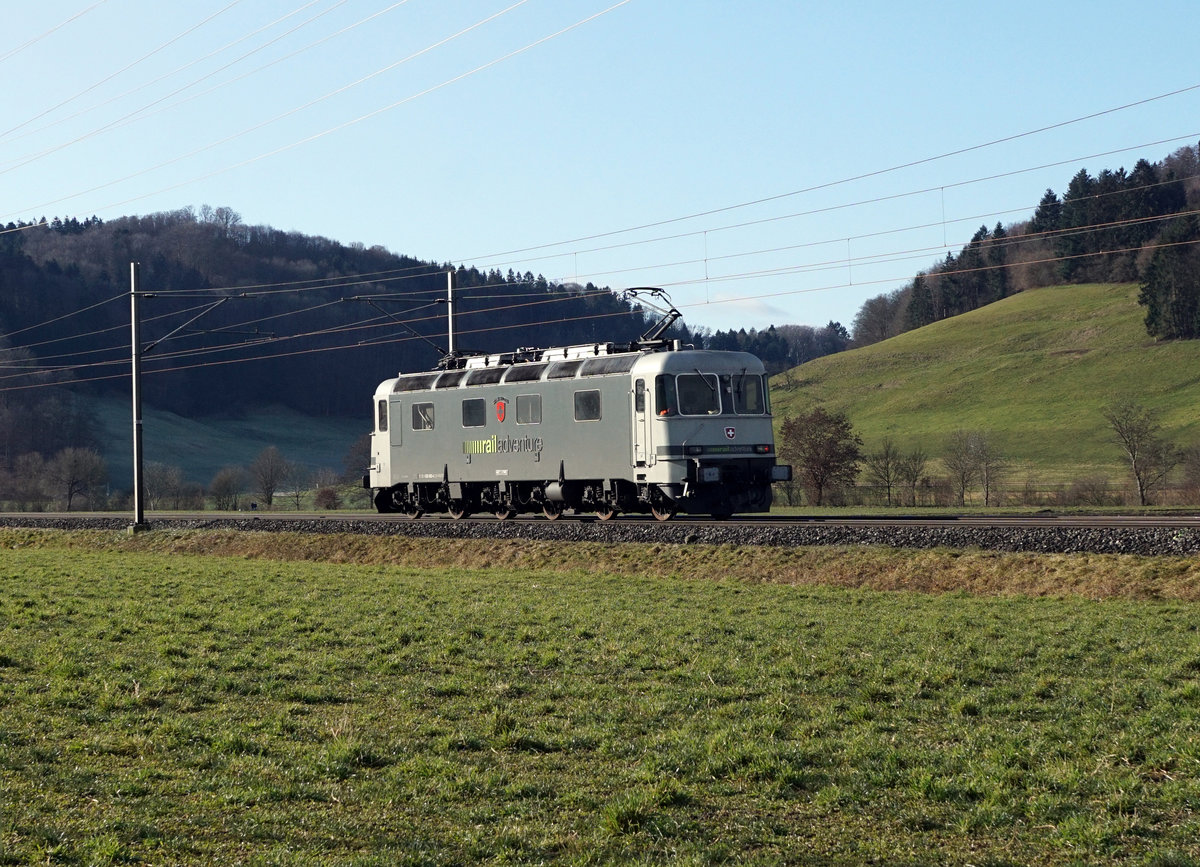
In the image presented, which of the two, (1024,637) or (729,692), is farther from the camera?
(1024,637)

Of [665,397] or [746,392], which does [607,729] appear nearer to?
[665,397]

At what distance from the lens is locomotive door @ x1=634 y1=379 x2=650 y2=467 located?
29078 millimetres

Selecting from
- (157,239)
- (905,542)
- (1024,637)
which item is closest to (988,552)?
(905,542)

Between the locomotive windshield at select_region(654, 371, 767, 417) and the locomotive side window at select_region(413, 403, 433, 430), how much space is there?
9543 mm

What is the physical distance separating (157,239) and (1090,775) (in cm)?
17124

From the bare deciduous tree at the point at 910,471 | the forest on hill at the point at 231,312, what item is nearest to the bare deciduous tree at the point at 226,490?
the bare deciduous tree at the point at 910,471

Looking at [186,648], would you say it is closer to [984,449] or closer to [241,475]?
[984,449]

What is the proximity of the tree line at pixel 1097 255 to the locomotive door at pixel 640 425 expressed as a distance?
204 feet

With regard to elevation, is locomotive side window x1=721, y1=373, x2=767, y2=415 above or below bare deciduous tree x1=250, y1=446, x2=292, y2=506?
above

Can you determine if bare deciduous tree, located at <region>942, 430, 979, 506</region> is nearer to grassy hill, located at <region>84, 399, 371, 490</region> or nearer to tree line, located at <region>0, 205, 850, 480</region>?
tree line, located at <region>0, 205, 850, 480</region>

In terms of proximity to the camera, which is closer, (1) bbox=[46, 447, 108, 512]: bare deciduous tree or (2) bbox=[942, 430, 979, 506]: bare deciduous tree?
(2) bbox=[942, 430, 979, 506]: bare deciduous tree

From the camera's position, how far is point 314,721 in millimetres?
10672

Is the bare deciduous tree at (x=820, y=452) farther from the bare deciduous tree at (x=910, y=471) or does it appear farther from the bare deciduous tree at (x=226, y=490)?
the bare deciduous tree at (x=226, y=490)

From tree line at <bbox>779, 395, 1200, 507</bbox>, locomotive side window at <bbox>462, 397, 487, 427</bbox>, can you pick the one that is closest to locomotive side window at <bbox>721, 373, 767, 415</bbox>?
locomotive side window at <bbox>462, 397, 487, 427</bbox>
